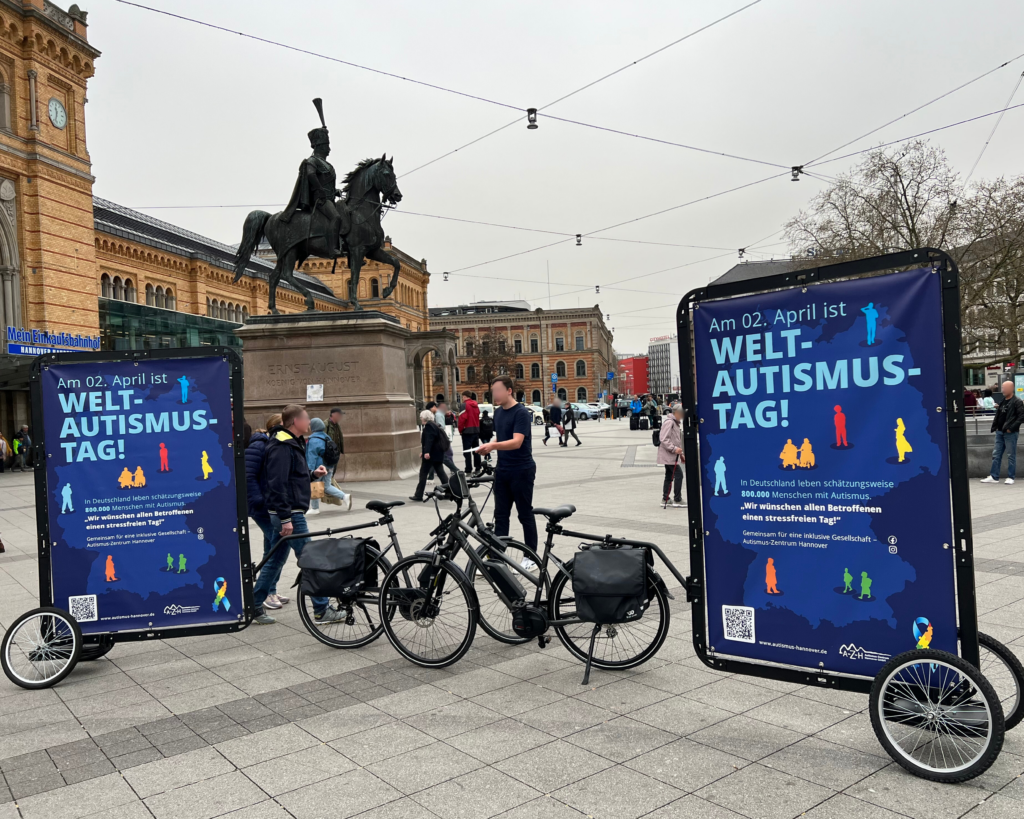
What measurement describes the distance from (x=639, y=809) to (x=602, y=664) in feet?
5.94

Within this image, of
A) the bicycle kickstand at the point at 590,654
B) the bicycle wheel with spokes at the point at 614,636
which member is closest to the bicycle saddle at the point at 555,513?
the bicycle wheel with spokes at the point at 614,636

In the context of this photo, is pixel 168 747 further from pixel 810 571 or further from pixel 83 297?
pixel 83 297

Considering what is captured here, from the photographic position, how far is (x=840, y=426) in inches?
145

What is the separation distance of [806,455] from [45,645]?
4.85 m

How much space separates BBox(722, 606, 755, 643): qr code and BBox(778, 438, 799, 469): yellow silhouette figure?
767mm

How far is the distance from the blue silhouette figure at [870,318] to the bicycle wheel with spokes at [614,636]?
208 cm

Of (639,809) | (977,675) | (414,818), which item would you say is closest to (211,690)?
(414,818)

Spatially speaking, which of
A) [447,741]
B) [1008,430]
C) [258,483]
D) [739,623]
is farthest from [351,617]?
[1008,430]

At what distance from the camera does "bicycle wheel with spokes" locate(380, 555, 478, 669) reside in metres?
5.08

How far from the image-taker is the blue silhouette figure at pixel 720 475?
4059 mm

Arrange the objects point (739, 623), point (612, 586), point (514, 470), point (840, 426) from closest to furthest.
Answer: point (840, 426) < point (739, 623) < point (612, 586) < point (514, 470)

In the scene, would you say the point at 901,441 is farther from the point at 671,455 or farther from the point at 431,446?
the point at 431,446

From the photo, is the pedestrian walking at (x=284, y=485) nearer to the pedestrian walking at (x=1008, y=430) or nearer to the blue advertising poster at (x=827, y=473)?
the blue advertising poster at (x=827, y=473)

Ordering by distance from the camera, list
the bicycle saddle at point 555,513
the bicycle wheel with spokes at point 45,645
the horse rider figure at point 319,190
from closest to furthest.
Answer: the bicycle saddle at point 555,513 → the bicycle wheel with spokes at point 45,645 → the horse rider figure at point 319,190
